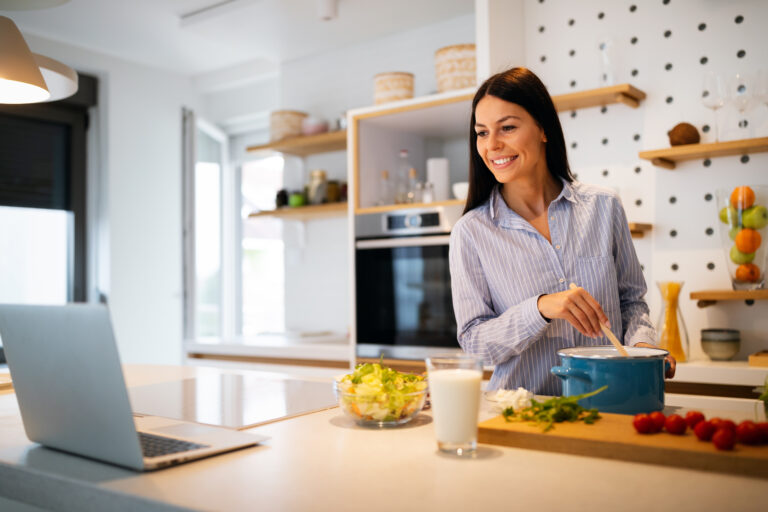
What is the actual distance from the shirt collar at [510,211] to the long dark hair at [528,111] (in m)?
0.04

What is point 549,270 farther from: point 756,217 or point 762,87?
point 762,87

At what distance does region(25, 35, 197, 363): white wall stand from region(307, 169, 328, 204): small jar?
1431 millimetres

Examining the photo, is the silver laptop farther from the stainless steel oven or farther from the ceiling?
the ceiling

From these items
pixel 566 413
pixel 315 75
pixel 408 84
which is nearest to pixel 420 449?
pixel 566 413

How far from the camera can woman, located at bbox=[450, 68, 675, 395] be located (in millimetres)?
1576

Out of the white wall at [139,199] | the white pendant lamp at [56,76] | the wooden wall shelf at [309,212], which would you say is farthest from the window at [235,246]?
the white pendant lamp at [56,76]

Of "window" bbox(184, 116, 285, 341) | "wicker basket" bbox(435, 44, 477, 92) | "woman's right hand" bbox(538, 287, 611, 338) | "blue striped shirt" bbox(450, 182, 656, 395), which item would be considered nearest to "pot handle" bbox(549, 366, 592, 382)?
"woman's right hand" bbox(538, 287, 611, 338)

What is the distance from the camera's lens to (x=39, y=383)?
106cm

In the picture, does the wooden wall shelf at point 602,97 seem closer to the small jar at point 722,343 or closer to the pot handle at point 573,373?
the small jar at point 722,343

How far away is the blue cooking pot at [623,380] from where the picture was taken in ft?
3.67

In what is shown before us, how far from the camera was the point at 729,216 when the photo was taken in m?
2.38

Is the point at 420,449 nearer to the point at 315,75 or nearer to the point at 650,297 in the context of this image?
the point at 650,297

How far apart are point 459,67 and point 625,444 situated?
7.67ft

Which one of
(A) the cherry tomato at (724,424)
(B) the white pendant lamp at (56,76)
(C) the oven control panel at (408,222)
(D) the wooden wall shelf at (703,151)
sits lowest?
(A) the cherry tomato at (724,424)
